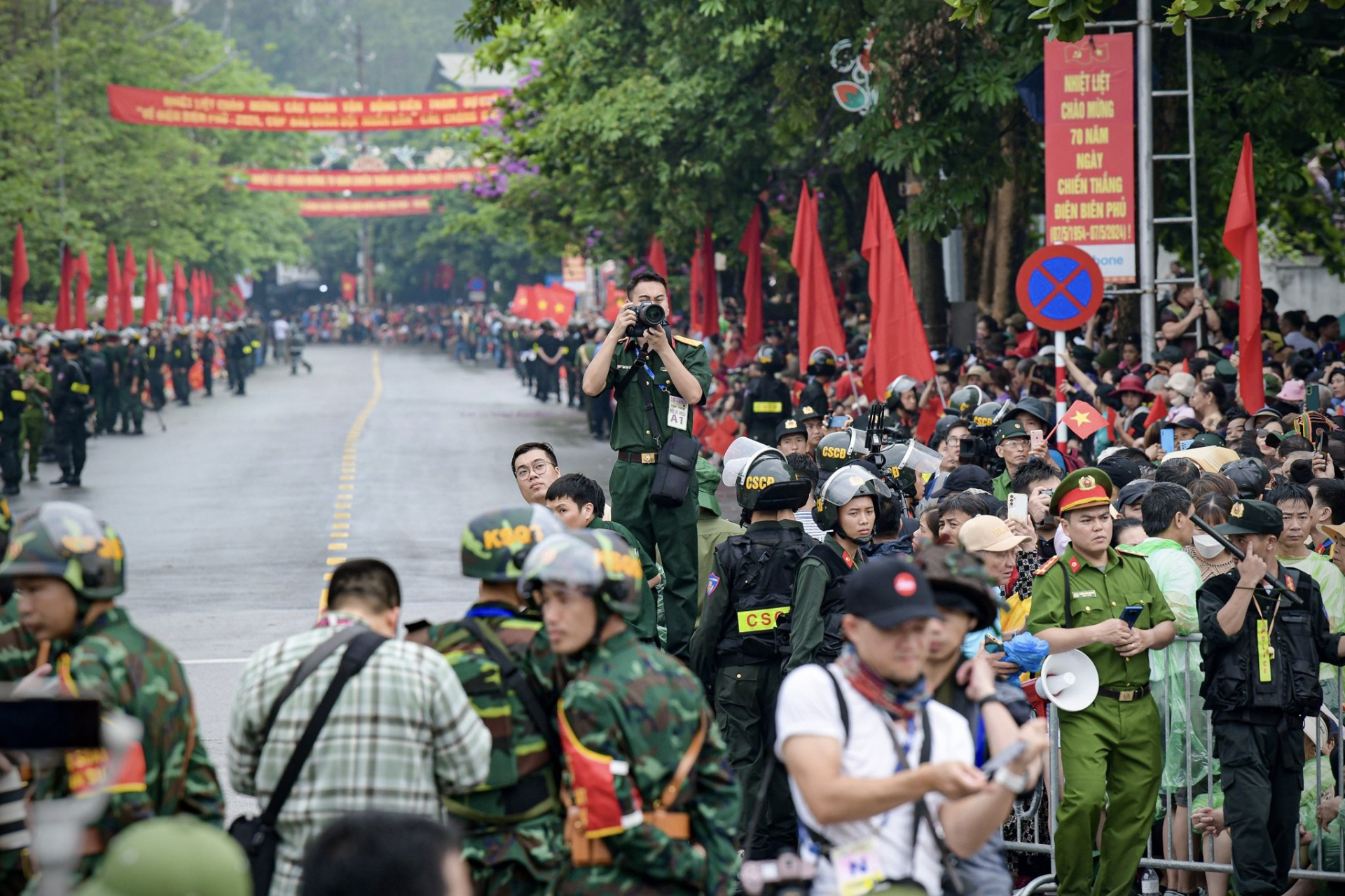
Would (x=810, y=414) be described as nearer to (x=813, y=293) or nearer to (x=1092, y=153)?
(x=813, y=293)

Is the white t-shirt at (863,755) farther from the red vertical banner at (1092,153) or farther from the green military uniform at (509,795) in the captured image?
the red vertical banner at (1092,153)

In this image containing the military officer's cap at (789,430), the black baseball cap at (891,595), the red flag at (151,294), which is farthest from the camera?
the red flag at (151,294)

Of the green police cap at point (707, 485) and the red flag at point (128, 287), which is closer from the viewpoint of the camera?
the green police cap at point (707, 485)

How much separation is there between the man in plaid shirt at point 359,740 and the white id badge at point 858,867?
102 centimetres

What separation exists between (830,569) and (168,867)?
206 inches

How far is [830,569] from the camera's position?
803cm

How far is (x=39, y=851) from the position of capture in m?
3.72

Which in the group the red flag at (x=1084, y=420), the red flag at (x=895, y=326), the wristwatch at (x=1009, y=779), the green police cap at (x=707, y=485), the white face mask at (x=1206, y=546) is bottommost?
the wristwatch at (x=1009, y=779)

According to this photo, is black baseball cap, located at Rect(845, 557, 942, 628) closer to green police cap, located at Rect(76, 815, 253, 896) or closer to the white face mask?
green police cap, located at Rect(76, 815, 253, 896)

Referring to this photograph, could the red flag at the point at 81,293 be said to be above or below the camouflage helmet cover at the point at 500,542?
above

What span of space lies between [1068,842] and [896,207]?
64.6 feet

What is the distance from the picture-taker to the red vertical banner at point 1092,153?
15.8 meters

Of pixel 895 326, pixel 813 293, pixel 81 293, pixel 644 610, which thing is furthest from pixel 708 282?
pixel 644 610

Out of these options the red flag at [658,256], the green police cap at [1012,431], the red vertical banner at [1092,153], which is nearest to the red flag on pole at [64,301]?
the red flag at [658,256]
